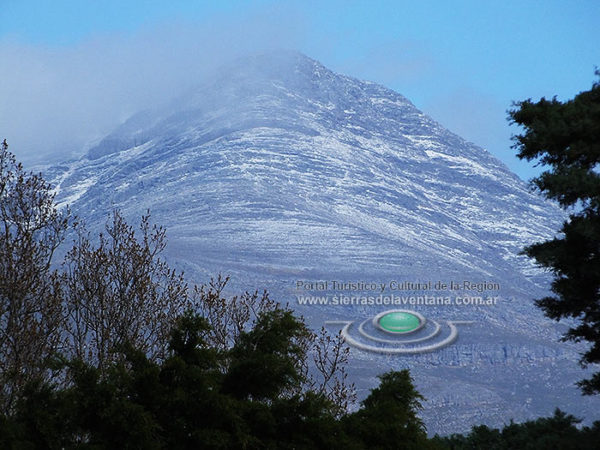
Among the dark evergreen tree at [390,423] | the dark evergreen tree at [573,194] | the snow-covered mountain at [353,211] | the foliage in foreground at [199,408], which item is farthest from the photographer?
the snow-covered mountain at [353,211]

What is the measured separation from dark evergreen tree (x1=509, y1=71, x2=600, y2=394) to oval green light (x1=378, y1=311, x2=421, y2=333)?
67344 mm

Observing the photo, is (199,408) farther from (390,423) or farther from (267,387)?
(390,423)

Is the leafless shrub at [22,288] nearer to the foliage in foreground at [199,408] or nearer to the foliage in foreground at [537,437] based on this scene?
the foliage in foreground at [199,408]

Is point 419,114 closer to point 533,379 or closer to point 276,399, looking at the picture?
point 533,379

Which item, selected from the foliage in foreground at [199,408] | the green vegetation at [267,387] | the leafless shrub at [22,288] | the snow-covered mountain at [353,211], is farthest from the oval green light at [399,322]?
the foliage in foreground at [199,408]

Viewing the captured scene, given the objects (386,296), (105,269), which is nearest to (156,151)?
(386,296)

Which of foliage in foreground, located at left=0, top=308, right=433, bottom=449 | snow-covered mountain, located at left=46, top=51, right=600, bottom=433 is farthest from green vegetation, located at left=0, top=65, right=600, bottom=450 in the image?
snow-covered mountain, located at left=46, top=51, right=600, bottom=433

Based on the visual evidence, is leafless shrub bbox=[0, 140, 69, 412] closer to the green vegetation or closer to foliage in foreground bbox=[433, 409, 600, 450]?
the green vegetation

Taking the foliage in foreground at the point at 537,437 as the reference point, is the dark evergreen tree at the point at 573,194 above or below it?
above

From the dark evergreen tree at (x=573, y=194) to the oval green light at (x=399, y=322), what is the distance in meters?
67.3

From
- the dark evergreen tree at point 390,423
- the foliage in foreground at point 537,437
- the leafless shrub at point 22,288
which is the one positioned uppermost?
the leafless shrub at point 22,288

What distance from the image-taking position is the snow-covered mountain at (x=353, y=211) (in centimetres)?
7481

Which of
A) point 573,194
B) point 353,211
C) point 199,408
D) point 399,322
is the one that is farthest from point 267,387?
point 353,211

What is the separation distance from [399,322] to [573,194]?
232 feet
